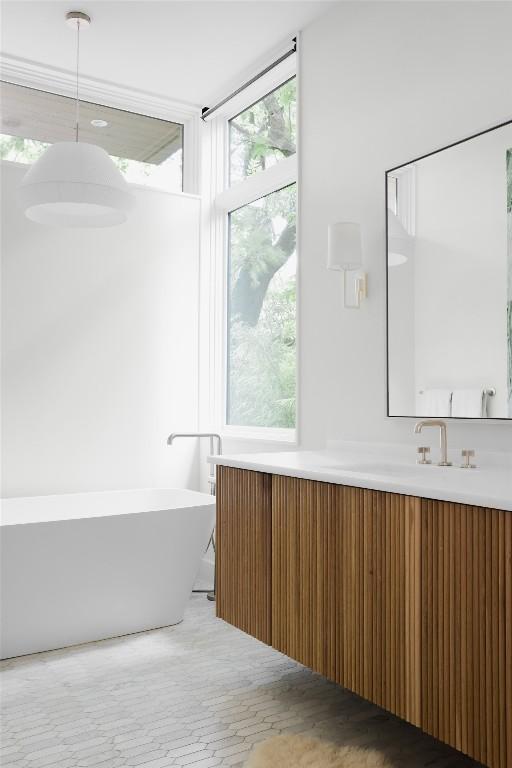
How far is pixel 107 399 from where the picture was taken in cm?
393

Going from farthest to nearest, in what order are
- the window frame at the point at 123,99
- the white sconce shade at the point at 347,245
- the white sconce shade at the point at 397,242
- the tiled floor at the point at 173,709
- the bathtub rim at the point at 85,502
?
1. the window frame at the point at 123,99
2. the bathtub rim at the point at 85,502
3. the white sconce shade at the point at 347,245
4. the white sconce shade at the point at 397,242
5. the tiled floor at the point at 173,709

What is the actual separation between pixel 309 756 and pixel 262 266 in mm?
2734

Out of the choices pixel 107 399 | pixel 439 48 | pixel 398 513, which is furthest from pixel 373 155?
pixel 107 399

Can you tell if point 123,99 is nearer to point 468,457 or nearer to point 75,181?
point 75,181

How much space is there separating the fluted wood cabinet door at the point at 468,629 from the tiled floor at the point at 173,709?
0.44m

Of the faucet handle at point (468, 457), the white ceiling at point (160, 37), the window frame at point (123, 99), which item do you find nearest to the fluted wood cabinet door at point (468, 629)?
the faucet handle at point (468, 457)

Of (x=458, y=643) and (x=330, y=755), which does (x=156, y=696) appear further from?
(x=458, y=643)

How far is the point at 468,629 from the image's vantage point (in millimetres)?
1587

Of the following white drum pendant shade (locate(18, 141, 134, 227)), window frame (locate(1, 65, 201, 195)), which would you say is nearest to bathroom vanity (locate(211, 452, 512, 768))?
white drum pendant shade (locate(18, 141, 134, 227))

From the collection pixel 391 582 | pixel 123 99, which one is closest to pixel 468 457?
pixel 391 582

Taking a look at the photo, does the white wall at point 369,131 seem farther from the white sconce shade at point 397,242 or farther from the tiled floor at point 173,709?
the tiled floor at point 173,709

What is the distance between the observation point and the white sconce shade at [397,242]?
8.75 ft

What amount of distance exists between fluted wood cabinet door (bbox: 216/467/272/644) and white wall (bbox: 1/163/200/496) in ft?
4.75

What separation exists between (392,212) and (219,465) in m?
1.26
